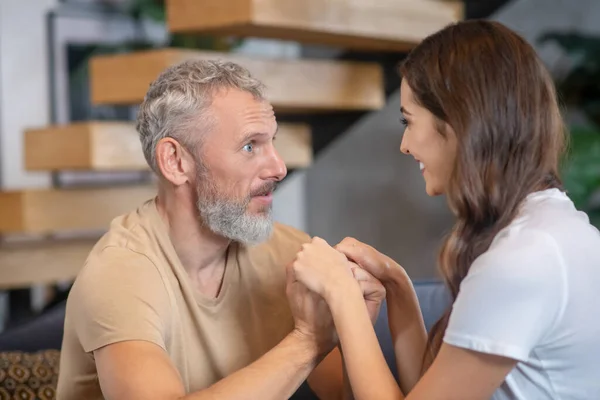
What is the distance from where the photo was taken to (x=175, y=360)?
1.74 metres

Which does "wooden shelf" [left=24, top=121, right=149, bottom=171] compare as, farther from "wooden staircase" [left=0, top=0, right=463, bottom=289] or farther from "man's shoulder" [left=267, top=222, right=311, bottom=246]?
"man's shoulder" [left=267, top=222, right=311, bottom=246]

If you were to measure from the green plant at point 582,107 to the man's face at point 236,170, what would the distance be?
66.4 inches

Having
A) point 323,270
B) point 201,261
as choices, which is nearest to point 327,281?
point 323,270

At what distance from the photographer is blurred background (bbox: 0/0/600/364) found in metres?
3.13

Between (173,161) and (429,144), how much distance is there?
58 cm

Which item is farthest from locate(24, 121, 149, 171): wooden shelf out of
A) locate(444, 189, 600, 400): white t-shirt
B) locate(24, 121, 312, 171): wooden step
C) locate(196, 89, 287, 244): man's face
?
locate(444, 189, 600, 400): white t-shirt

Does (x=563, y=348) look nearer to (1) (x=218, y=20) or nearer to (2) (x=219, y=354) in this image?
(2) (x=219, y=354)

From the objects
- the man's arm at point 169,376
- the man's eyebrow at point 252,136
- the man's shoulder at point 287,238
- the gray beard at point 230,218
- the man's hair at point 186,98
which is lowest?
the man's arm at point 169,376

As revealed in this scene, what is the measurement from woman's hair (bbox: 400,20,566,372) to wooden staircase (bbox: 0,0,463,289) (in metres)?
1.49

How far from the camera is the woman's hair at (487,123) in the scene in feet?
4.50

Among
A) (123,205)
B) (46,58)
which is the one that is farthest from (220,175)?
(46,58)

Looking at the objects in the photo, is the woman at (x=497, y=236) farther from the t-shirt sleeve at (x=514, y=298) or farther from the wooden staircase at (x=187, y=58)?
the wooden staircase at (x=187, y=58)

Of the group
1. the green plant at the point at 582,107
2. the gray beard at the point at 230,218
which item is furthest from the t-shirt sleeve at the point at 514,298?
the green plant at the point at 582,107

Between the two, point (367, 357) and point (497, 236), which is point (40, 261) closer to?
point (367, 357)
